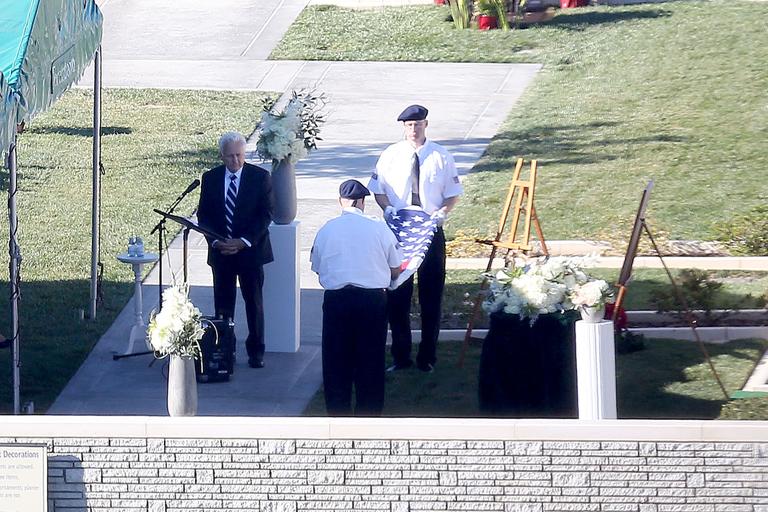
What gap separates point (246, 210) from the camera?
1052 centimetres

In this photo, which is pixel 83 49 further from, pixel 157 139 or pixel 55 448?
pixel 157 139

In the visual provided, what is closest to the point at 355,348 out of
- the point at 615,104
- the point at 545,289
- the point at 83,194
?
the point at 545,289

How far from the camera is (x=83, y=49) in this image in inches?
421

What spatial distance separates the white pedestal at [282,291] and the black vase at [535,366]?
2466 mm

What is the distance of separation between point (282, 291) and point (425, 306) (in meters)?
1.27

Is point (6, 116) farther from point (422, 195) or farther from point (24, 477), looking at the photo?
point (422, 195)

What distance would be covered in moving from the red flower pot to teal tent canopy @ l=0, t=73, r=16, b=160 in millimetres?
15346

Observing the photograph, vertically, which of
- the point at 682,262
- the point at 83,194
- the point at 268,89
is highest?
the point at 268,89

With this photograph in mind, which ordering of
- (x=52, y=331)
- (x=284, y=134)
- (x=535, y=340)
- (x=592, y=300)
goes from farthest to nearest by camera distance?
(x=52, y=331) → (x=284, y=134) → (x=535, y=340) → (x=592, y=300)

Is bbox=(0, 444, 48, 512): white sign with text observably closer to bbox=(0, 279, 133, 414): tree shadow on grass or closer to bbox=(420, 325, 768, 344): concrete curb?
bbox=(0, 279, 133, 414): tree shadow on grass

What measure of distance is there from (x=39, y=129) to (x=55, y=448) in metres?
12.2

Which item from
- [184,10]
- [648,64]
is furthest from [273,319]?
[184,10]

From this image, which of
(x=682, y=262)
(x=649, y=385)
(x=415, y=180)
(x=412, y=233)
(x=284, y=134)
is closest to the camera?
(x=649, y=385)

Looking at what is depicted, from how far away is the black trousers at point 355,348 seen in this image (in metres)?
8.96
